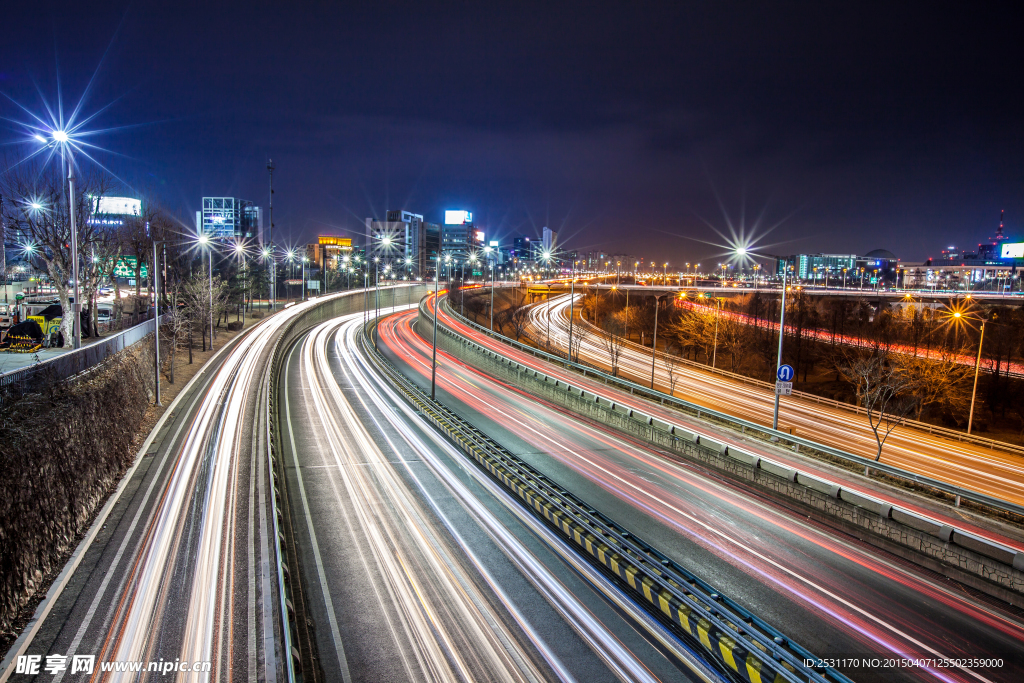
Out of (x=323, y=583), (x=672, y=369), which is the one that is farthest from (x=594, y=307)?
(x=323, y=583)

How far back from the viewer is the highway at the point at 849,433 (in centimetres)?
2139

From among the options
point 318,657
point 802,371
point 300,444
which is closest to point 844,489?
point 318,657

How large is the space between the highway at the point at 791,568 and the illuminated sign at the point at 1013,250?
84.6 meters

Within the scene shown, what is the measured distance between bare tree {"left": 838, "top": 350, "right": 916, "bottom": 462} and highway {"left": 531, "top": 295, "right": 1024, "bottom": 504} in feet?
3.00

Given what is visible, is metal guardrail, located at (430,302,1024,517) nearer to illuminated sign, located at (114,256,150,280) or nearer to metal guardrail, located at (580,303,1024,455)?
metal guardrail, located at (580,303,1024,455)

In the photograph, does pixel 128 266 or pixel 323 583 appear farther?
pixel 128 266

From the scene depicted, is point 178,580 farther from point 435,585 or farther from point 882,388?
point 882,388

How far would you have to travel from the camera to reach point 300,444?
22.0 metres

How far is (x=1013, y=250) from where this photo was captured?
244 feet

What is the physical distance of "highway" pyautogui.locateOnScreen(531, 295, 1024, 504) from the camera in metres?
21.4

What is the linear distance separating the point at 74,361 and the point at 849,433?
109 ft

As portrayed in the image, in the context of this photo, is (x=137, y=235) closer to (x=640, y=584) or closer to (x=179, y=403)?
(x=179, y=403)

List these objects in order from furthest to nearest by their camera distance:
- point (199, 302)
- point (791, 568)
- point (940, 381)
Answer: point (199, 302)
point (940, 381)
point (791, 568)

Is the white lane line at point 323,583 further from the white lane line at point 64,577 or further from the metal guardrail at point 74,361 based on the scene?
the metal guardrail at point 74,361
